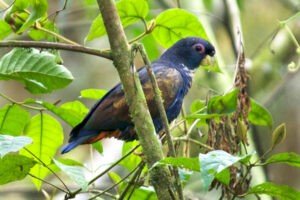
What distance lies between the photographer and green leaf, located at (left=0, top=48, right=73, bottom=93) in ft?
6.70

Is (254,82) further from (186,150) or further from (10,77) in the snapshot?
(10,77)

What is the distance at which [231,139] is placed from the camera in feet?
7.02

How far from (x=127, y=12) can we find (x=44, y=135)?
41 centimetres

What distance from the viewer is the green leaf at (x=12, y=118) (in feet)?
7.07

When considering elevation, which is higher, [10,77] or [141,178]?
[10,77]

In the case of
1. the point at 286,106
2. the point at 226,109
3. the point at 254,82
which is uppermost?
the point at 226,109

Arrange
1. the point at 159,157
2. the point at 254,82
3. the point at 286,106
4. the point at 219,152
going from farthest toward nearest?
the point at 286,106 → the point at 254,82 → the point at 159,157 → the point at 219,152

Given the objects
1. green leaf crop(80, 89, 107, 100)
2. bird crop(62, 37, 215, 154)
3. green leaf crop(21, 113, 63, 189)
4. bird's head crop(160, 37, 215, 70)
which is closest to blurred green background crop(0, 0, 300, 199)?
bird's head crop(160, 37, 215, 70)

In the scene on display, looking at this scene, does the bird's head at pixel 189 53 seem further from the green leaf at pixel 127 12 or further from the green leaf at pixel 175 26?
the green leaf at pixel 127 12

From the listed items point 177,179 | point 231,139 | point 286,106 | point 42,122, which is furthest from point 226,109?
point 286,106

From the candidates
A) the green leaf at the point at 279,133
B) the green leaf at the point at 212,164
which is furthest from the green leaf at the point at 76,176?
the green leaf at the point at 279,133

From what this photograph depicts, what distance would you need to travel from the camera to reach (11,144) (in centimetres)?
169

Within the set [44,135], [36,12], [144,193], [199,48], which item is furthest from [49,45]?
[199,48]

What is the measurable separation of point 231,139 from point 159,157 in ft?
1.00
